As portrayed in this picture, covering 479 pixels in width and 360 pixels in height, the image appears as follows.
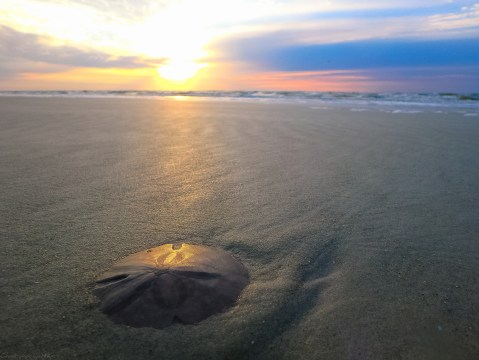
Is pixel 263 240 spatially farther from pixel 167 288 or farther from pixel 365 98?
pixel 365 98

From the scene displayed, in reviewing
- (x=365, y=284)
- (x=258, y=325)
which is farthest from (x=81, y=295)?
(x=365, y=284)

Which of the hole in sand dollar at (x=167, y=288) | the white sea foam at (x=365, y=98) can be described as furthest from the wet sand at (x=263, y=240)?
the white sea foam at (x=365, y=98)

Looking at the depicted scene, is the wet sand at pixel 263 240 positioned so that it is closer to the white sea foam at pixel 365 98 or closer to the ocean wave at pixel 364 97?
the white sea foam at pixel 365 98

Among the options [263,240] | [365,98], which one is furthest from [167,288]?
[365,98]

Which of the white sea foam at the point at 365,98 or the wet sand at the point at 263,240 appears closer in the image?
the wet sand at the point at 263,240

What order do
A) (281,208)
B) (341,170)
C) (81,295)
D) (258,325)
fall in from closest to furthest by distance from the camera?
(258,325) < (81,295) < (281,208) < (341,170)

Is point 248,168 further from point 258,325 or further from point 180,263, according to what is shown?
point 258,325

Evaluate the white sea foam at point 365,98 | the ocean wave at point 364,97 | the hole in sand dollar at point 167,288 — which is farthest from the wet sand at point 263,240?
the ocean wave at point 364,97
